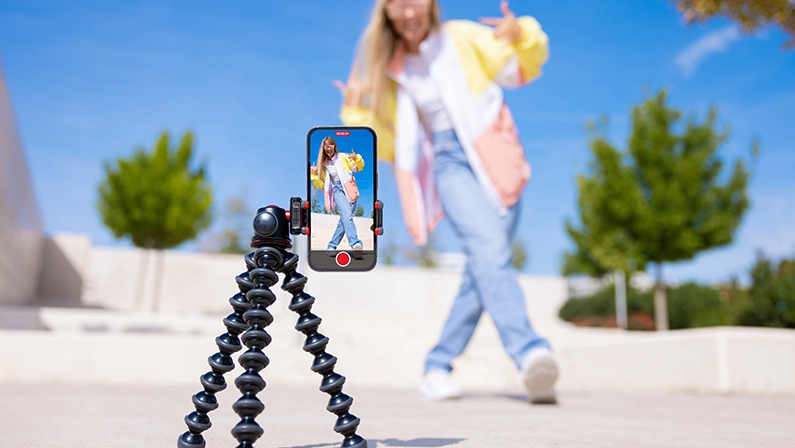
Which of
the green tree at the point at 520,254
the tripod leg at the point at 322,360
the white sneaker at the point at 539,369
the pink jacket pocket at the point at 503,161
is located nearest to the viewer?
the tripod leg at the point at 322,360

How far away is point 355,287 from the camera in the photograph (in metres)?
23.0

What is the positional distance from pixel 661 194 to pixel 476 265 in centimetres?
1333

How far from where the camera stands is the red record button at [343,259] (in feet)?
4.99

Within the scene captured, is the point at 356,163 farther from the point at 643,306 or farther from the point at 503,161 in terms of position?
the point at 643,306

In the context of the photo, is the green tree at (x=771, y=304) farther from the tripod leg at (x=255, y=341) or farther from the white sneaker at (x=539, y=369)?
the tripod leg at (x=255, y=341)

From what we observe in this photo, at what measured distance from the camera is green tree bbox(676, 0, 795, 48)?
→ 225 inches

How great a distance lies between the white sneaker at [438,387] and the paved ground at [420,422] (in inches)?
4.0

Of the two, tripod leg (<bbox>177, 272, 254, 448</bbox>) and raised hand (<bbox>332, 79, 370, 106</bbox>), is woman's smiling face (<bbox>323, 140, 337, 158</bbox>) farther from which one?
raised hand (<bbox>332, 79, 370, 106</bbox>)

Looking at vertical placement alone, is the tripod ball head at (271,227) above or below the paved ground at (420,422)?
above

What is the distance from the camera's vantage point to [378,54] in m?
4.16

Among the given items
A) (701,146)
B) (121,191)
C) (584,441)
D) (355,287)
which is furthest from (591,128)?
(584,441)

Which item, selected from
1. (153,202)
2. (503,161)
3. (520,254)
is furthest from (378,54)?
(520,254)

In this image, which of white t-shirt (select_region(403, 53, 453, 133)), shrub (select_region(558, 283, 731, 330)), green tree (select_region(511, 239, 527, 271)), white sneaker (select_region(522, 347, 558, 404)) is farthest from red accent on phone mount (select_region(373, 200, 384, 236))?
green tree (select_region(511, 239, 527, 271))

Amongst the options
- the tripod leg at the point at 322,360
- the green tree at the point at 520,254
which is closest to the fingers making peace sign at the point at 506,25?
the tripod leg at the point at 322,360
